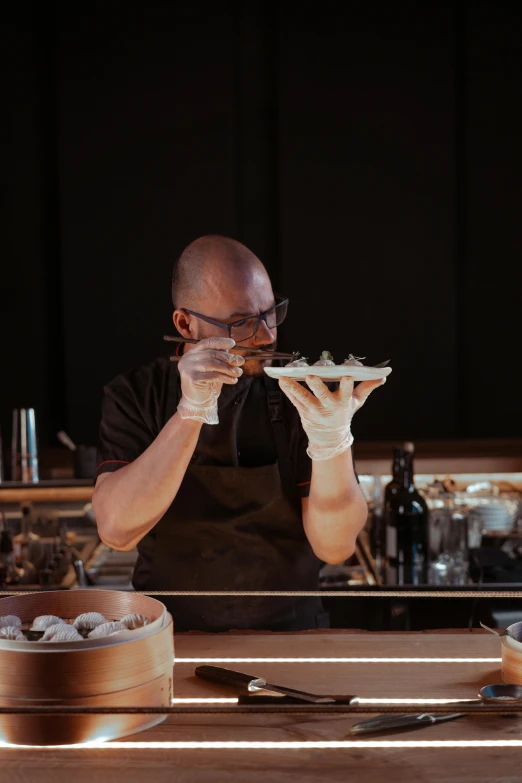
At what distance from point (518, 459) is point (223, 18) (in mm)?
3375

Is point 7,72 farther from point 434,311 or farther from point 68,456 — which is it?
point 434,311

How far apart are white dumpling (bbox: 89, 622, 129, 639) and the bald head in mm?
1025

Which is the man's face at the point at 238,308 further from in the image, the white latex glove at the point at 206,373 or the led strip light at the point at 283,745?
the led strip light at the point at 283,745

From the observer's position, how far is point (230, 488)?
231 cm

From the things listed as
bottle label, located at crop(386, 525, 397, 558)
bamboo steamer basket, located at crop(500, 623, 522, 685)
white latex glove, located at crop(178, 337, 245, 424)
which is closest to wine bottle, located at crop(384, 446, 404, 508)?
bottle label, located at crop(386, 525, 397, 558)

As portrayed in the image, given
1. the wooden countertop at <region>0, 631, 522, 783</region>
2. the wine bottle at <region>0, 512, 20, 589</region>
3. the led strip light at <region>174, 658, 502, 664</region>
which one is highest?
the wooden countertop at <region>0, 631, 522, 783</region>

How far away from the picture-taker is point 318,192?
5.55 metres

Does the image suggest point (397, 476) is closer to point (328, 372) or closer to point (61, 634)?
point (328, 372)

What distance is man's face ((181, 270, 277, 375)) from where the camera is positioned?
2.16 m

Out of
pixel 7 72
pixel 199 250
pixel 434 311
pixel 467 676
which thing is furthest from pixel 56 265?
pixel 467 676

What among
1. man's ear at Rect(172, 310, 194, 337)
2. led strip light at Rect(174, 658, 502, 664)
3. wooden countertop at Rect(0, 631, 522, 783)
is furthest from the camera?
man's ear at Rect(172, 310, 194, 337)

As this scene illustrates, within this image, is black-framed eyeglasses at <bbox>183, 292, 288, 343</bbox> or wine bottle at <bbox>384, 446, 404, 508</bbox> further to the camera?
wine bottle at <bbox>384, 446, 404, 508</bbox>

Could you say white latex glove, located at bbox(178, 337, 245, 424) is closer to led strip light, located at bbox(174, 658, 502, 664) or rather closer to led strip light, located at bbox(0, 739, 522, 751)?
led strip light, located at bbox(174, 658, 502, 664)

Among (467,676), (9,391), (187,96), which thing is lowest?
(467,676)
